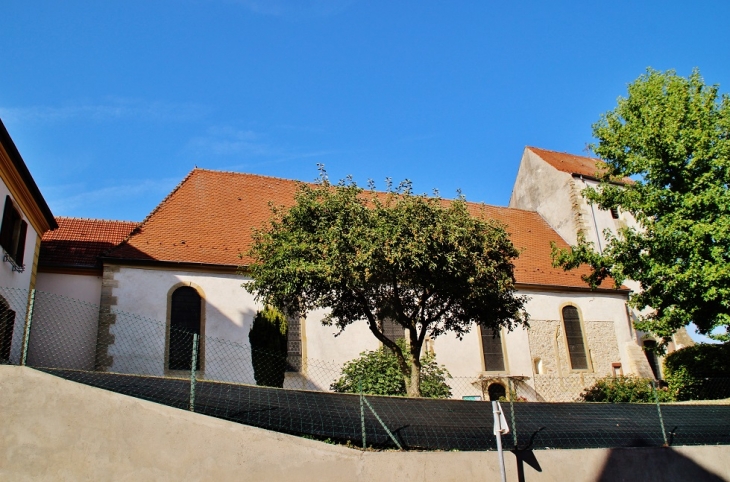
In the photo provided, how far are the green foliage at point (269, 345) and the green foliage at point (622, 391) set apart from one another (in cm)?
1086

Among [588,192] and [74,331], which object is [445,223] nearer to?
[588,192]

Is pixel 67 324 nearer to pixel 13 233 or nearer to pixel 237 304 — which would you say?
pixel 13 233

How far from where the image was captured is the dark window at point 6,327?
11.7m

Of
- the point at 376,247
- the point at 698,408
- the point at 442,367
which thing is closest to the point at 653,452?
the point at 698,408

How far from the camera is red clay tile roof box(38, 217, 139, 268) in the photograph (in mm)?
16156

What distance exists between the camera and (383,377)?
1518 cm

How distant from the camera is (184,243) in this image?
17297 millimetres

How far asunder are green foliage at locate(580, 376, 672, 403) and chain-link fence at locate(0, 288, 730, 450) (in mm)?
42

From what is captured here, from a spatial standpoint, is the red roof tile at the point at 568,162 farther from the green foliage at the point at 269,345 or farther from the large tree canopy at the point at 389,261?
the green foliage at the point at 269,345

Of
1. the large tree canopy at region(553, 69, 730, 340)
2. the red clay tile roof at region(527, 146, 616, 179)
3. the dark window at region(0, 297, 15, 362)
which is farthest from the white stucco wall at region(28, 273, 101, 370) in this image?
the red clay tile roof at region(527, 146, 616, 179)

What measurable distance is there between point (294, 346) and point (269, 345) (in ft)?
8.87

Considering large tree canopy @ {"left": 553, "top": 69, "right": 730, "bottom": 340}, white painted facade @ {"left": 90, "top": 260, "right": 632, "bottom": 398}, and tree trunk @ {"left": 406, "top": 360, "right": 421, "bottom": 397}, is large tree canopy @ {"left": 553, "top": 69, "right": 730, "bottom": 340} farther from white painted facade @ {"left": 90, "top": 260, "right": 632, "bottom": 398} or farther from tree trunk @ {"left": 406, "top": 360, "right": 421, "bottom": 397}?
tree trunk @ {"left": 406, "top": 360, "right": 421, "bottom": 397}

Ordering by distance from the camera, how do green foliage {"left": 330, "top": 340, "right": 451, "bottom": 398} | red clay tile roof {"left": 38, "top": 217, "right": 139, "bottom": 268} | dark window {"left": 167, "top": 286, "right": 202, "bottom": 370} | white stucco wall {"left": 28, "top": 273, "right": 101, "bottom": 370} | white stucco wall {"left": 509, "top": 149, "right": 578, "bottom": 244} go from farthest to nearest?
white stucco wall {"left": 509, "top": 149, "right": 578, "bottom": 244} → red clay tile roof {"left": 38, "top": 217, "right": 139, "bottom": 268} → dark window {"left": 167, "top": 286, "right": 202, "bottom": 370} → green foliage {"left": 330, "top": 340, "right": 451, "bottom": 398} → white stucco wall {"left": 28, "top": 273, "right": 101, "bottom": 370}

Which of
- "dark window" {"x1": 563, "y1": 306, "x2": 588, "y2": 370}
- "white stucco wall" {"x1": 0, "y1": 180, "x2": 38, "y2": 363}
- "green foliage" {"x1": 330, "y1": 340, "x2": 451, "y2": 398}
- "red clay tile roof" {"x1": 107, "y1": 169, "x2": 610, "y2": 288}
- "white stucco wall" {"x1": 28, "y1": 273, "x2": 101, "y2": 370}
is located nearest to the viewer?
"white stucco wall" {"x1": 0, "y1": 180, "x2": 38, "y2": 363}
